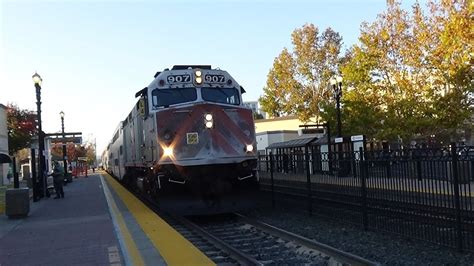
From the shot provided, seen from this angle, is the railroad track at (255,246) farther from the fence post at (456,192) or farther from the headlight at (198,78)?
the headlight at (198,78)

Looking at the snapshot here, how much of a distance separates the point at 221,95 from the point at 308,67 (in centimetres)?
3350

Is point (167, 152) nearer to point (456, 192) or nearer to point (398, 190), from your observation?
point (398, 190)

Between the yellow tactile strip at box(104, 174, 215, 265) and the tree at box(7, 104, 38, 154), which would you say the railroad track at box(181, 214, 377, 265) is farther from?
→ the tree at box(7, 104, 38, 154)

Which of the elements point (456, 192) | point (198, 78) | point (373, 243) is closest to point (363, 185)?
point (373, 243)

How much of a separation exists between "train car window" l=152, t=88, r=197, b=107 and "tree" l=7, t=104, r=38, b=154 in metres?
45.7

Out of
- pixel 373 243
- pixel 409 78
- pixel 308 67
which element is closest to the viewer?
pixel 373 243

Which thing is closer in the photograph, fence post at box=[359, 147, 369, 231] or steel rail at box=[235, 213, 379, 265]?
steel rail at box=[235, 213, 379, 265]

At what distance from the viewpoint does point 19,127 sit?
57000 mm

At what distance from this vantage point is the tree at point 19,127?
55.9 m

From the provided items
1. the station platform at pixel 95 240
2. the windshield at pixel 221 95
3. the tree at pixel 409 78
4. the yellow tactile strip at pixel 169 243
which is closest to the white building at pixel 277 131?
the tree at pixel 409 78

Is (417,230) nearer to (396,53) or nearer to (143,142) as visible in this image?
(143,142)

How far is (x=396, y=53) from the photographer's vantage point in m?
31.2

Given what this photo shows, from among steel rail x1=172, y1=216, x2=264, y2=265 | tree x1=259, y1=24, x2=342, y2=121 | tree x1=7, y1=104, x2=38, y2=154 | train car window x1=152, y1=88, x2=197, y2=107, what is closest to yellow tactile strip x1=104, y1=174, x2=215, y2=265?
steel rail x1=172, y1=216, x2=264, y2=265

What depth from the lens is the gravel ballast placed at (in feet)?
25.9
